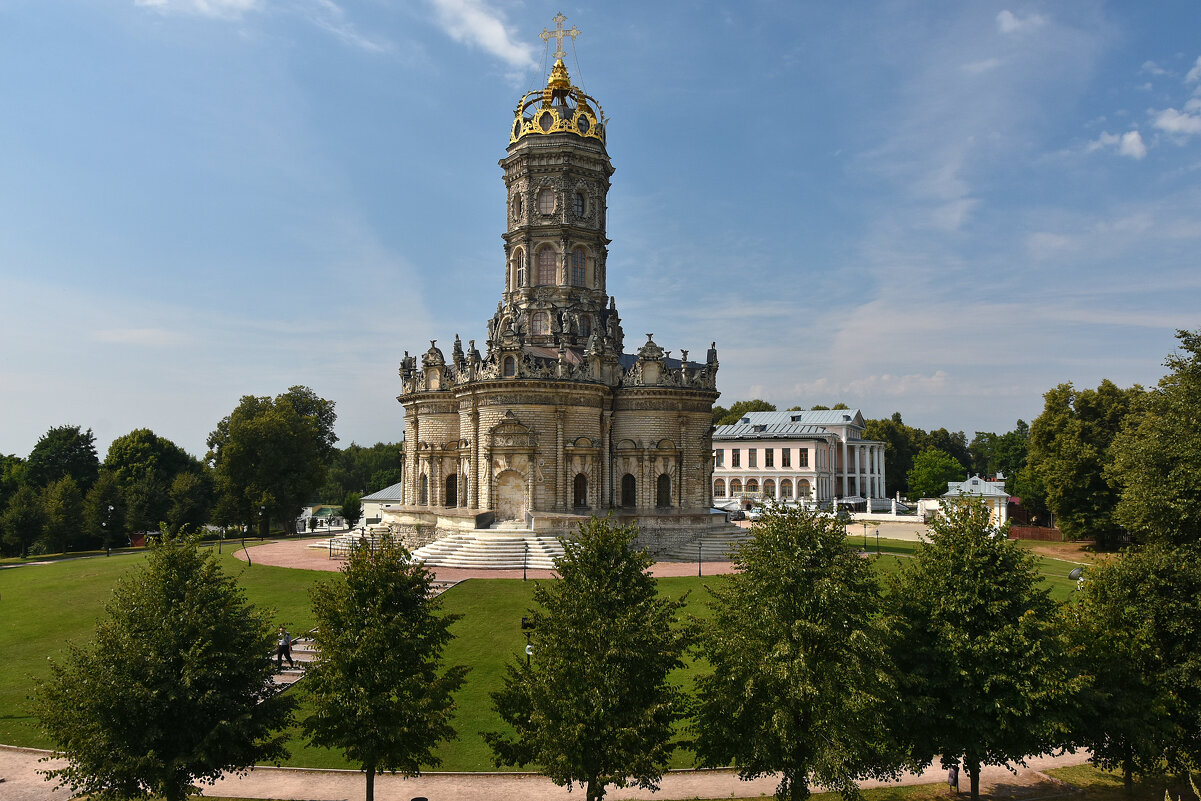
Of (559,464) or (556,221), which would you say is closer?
(559,464)

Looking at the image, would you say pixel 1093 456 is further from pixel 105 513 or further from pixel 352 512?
pixel 105 513

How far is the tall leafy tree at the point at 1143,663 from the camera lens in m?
14.7

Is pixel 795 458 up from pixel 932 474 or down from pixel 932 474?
up

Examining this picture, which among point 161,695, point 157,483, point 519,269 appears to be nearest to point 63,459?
point 157,483

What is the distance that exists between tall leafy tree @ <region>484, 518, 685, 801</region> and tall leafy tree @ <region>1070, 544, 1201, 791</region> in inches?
333

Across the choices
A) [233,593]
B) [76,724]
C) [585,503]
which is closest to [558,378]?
[585,503]

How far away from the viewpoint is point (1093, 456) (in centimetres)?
4634

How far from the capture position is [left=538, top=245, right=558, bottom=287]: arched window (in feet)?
149

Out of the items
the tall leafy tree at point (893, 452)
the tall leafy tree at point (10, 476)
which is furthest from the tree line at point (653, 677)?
the tall leafy tree at point (893, 452)

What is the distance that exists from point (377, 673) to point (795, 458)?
6559 cm

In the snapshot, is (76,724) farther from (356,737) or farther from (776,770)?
(776,770)

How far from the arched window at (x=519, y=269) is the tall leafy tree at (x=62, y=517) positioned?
108 feet

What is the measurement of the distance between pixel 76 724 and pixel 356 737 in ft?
15.0

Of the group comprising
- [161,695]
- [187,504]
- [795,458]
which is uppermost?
[795,458]
